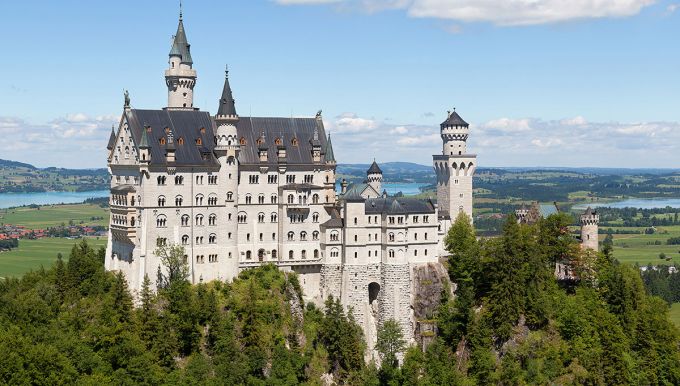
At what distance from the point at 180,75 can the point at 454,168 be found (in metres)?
37.2

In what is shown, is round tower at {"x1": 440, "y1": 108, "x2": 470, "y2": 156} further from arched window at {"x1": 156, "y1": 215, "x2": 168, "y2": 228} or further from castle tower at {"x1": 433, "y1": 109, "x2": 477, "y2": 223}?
arched window at {"x1": 156, "y1": 215, "x2": 168, "y2": 228}

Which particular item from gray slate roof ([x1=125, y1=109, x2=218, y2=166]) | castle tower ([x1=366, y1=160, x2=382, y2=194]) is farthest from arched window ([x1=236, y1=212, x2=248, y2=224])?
castle tower ([x1=366, y1=160, x2=382, y2=194])

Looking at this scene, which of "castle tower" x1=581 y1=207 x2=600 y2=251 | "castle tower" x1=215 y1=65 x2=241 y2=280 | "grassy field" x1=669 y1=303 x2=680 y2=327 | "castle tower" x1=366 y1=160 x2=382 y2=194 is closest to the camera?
"castle tower" x1=215 y1=65 x2=241 y2=280

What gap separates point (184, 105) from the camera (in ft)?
370

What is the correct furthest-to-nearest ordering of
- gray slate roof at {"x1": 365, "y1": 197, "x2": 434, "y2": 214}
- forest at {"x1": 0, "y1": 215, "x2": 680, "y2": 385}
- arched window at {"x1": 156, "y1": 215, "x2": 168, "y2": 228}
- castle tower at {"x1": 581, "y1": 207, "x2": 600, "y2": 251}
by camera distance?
castle tower at {"x1": 581, "y1": 207, "x2": 600, "y2": 251} → gray slate roof at {"x1": 365, "y1": 197, "x2": 434, "y2": 214} → arched window at {"x1": 156, "y1": 215, "x2": 168, "y2": 228} → forest at {"x1": 0, "y1": 215, "x2": 680, "y2": 385}

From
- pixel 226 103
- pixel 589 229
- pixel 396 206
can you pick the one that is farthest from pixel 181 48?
pixel 589 229

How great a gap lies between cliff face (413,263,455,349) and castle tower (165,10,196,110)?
3381cm

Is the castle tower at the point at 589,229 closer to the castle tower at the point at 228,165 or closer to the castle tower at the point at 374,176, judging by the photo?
the castle tower at the point at 374,176

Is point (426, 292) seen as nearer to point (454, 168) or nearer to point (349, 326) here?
point (349, 326)

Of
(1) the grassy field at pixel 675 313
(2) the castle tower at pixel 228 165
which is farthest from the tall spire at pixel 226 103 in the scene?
(1) the grassy field at pixel 675 313

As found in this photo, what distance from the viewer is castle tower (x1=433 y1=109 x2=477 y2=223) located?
122688 millimetres

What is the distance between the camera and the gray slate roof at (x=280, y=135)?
10850 cm

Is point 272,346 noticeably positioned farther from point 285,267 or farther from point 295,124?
point 295,124

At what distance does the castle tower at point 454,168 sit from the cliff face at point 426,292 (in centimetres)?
1224
